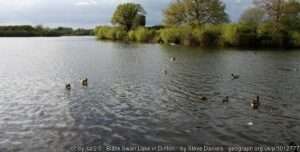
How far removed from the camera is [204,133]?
47.3 feet

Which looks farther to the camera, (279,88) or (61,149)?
(279,88)

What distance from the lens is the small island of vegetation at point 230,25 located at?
68.0 m

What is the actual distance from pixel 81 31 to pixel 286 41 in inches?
5799

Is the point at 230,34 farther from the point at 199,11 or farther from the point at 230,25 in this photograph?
the point at 199,11

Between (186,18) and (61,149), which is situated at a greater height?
(186,18)

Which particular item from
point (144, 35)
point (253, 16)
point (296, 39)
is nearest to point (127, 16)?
point (144, 35)

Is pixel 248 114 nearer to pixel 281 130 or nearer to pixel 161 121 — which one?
pixel 281 130

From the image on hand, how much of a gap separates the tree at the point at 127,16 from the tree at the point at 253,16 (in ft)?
137

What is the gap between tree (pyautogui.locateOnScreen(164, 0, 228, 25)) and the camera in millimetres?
75062

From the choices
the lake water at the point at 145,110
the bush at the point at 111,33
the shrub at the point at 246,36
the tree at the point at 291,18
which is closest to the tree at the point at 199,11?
the shrub at the point at 246,36

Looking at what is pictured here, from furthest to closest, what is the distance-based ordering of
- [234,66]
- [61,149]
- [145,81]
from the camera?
[234,66], [145,81], [61,149]

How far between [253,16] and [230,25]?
7688 mm

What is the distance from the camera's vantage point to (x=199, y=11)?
7556cm

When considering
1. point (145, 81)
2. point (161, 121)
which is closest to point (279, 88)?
point (145, 81)
